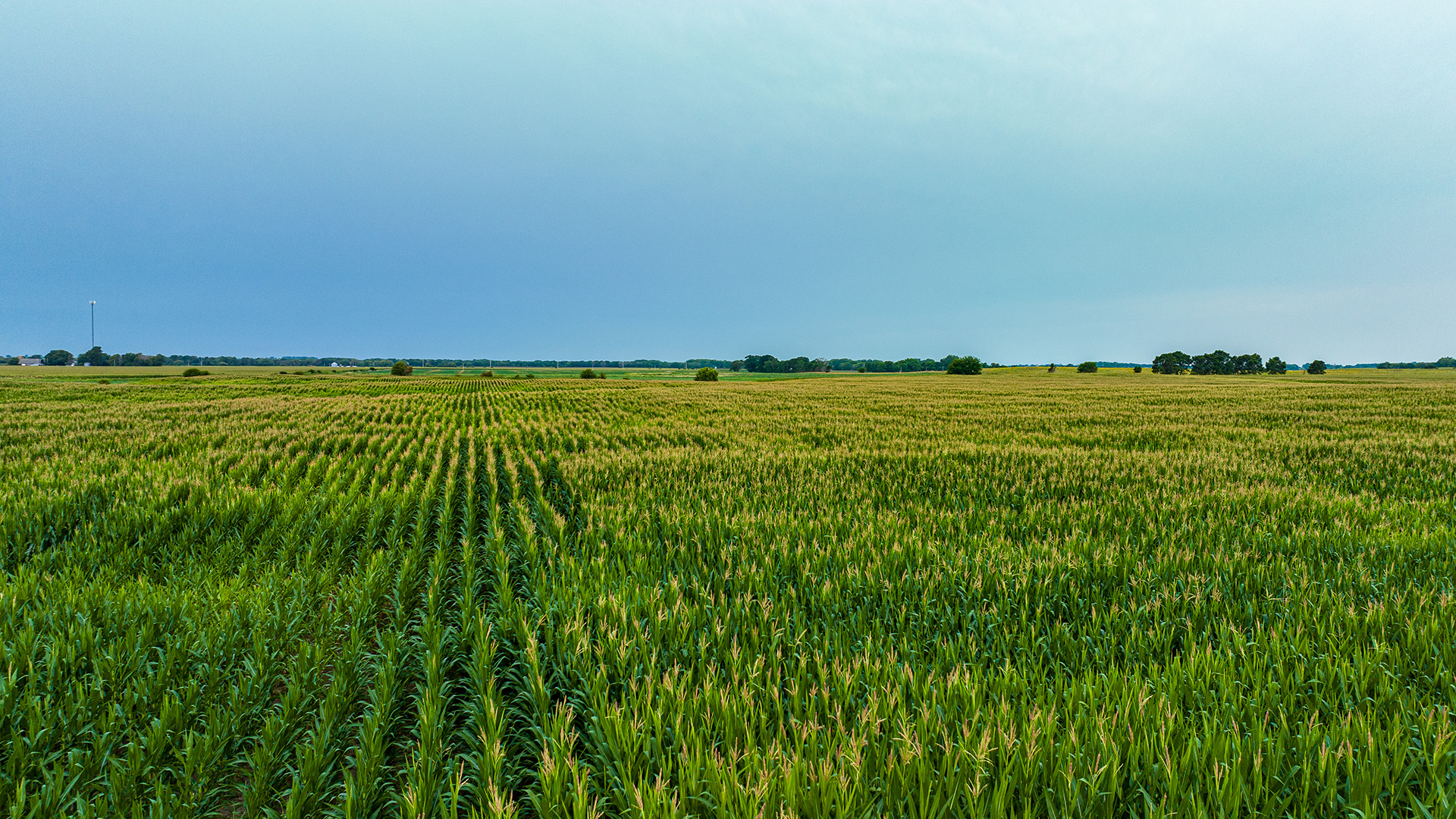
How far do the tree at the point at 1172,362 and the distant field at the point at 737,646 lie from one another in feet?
483

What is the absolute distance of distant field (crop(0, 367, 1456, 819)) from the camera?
7.64 feet

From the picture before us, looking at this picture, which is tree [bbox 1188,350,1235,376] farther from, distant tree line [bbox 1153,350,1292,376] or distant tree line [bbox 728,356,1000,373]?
distant tree line [bbox 728,356,1000,373]

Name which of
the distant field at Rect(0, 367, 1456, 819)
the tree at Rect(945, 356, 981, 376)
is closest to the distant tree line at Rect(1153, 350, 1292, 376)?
the tree at Rect(945, 356, 981, 376)

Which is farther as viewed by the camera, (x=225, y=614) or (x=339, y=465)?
(x=339, y=465)

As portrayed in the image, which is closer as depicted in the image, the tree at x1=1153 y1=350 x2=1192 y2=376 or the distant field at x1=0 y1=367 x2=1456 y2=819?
the distant field at x1=0 y1=367 x2=1456 y2=819

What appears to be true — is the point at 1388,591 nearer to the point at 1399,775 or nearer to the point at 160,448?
the point at 1399,775

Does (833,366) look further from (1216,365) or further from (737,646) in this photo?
(737,646)

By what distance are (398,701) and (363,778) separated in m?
1.24

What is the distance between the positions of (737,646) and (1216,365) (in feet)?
526

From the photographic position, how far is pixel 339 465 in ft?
40.8

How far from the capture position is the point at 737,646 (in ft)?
11.5

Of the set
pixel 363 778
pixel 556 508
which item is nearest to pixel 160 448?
pixel 556 508

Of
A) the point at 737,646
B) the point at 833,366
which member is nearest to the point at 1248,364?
the point at 833,366

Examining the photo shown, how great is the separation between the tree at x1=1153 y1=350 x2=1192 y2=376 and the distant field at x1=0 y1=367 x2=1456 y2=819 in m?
147
